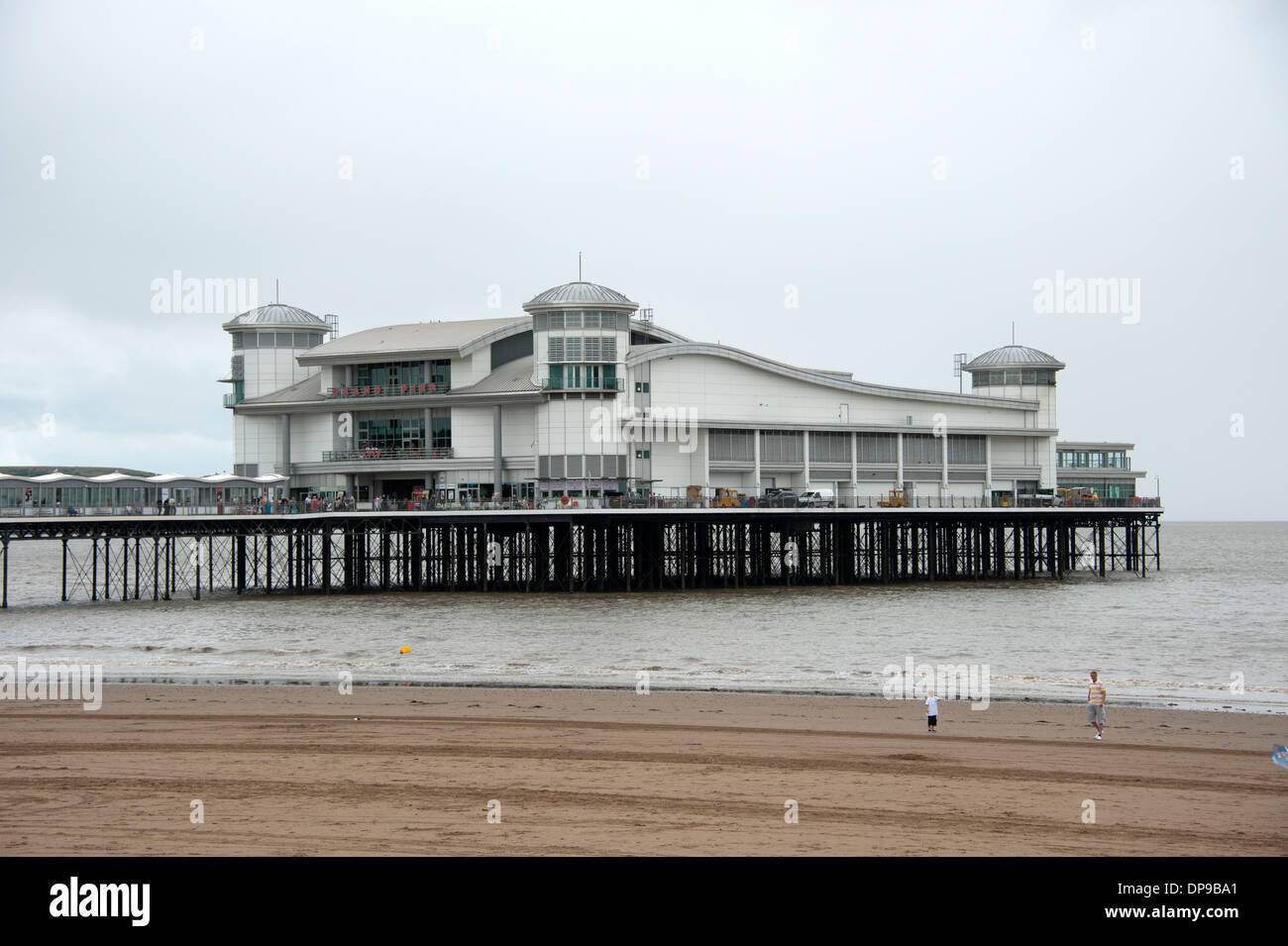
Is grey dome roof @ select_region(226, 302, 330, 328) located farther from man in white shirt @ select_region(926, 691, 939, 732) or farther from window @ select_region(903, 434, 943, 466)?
man in white shirt @ select_region(926, 691, 939, 732)

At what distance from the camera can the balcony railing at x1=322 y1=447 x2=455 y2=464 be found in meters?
65.1

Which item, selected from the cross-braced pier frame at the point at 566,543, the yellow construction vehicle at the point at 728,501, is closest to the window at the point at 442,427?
the cross-braced pier frame at the point at 566,543

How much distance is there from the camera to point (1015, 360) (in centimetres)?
7731

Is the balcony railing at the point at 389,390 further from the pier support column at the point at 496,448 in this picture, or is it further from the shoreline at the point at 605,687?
the shoreline at the point at 605,687

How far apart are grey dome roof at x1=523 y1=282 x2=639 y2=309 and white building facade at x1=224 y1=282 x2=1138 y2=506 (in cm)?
12

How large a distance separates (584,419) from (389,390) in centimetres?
1169

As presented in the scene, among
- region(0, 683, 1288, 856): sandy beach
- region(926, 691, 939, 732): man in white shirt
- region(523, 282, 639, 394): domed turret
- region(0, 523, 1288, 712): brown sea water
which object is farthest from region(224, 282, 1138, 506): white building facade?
region(926, 691, 939, 732): man in white shirt

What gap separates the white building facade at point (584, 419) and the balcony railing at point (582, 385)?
8cm

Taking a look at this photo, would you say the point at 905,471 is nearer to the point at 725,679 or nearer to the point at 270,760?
the point at 725,679

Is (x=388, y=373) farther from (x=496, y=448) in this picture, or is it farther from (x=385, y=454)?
(x=496, y=448)

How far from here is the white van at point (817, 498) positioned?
63844mm

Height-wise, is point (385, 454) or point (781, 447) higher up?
point (781, 447)

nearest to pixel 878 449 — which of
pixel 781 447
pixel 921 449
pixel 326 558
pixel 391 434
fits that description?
pixel 921 449
